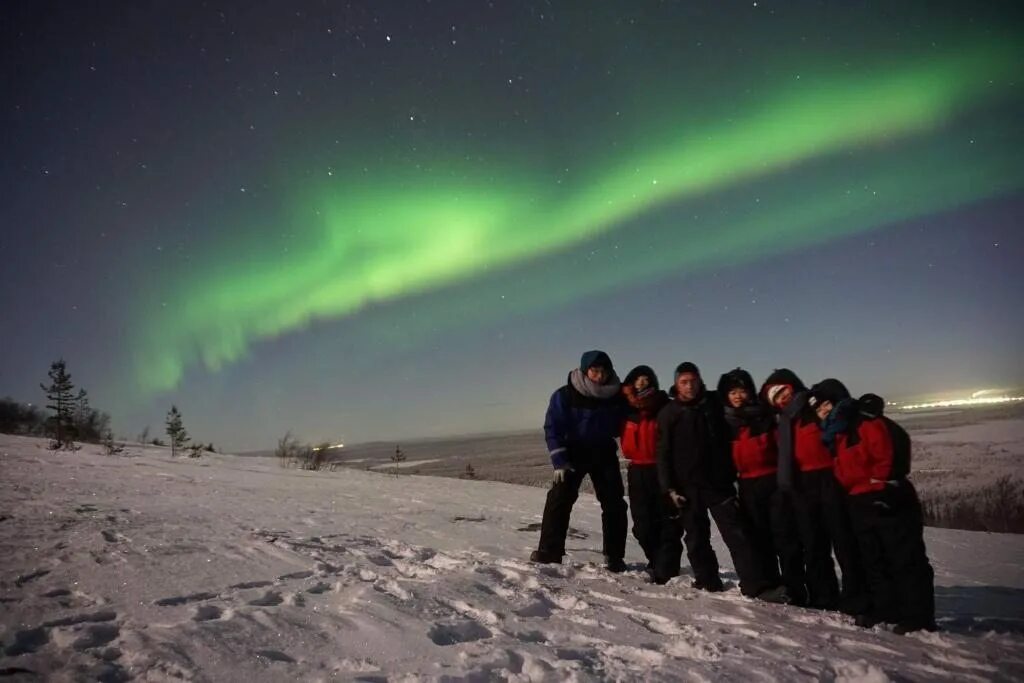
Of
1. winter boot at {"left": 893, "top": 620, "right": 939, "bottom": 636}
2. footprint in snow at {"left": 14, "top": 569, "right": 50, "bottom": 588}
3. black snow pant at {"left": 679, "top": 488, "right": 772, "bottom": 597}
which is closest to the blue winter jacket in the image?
black snow pant at {"left": 679, "top": 488, "right": 772, "bottom": 597}

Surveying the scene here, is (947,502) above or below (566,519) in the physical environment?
below

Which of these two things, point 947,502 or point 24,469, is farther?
point 947,502

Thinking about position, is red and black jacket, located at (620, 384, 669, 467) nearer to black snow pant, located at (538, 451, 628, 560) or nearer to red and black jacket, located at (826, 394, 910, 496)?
black snow pant, located at (538, 451, 628, 560)

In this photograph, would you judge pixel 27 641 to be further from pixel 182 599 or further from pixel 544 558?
pixel 544 558

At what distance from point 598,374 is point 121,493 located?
Answer: 6.67m

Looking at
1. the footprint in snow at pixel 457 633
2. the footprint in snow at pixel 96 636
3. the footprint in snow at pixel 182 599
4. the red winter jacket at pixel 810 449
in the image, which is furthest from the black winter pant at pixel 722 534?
the footprint in snow at pixel 96 636

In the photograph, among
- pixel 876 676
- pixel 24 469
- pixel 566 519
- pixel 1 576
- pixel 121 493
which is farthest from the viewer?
pixel 24 469

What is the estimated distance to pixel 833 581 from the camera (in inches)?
167

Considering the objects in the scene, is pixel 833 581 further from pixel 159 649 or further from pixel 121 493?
pixel 121 493

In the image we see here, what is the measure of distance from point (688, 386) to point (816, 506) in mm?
1395

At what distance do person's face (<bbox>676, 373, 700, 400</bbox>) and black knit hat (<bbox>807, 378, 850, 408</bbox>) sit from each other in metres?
0.92

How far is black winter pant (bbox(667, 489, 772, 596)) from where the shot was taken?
14.3 feet

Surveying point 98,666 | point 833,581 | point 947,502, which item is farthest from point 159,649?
point 947,502

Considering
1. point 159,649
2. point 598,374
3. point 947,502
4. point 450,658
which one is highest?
point 598,374
